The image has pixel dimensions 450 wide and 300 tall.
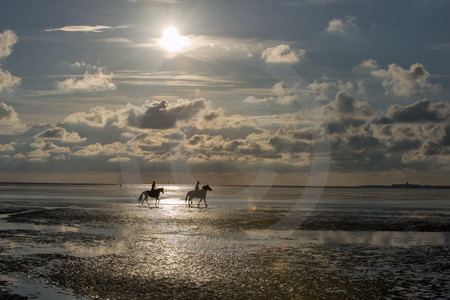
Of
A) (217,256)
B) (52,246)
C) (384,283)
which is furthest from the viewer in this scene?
(52,246)

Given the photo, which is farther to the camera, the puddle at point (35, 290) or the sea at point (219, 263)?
the sea at point (219, 263)

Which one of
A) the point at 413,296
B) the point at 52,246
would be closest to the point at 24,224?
the point at 52,246

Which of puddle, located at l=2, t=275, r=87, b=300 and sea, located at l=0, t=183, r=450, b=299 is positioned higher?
sea, located at l=0, t=183, r=450, b=299

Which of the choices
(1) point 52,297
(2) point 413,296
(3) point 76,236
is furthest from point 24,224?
(2) point 413,296

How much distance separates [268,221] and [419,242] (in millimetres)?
12260

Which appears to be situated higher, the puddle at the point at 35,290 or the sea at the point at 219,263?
the sea at the point at 219,263

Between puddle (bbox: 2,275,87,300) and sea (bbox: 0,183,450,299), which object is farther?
sea (bbox: 0,183,450,299)

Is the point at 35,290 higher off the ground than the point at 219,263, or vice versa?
the point at 219,263

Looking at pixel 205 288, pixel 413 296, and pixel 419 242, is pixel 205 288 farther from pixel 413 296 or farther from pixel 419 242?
pixel 419 242

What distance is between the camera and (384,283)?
14.4 m

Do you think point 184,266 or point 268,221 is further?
point 268,221

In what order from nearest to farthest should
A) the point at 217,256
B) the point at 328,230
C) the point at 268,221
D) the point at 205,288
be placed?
the point at 205,288, the point at 217,256, the point at 328,230, the point at 268,221

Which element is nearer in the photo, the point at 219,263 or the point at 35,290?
the point at 35,290

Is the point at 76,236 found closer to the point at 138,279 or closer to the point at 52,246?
the point at 52,246
